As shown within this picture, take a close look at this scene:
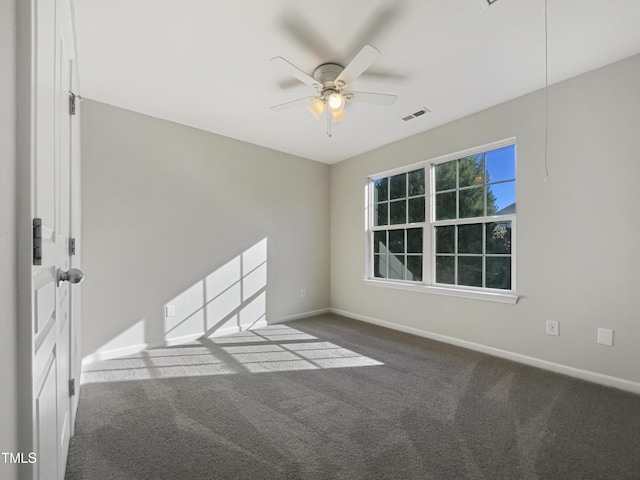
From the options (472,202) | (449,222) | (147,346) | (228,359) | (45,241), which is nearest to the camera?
(45,241)

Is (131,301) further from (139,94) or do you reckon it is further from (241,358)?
(139,94)

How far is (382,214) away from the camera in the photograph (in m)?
4.23

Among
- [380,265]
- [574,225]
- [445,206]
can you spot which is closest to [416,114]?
[445,206]

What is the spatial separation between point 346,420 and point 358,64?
2349 millimetres

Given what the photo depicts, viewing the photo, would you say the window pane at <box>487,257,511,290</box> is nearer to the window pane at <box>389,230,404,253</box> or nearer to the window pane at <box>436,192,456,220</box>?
the window pane at <box>436,192,456,220</box>

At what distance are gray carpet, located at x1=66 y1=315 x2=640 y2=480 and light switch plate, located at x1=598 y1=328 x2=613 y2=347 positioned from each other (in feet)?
1.14

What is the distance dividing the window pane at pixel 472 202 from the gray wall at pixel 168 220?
2245 millimetres

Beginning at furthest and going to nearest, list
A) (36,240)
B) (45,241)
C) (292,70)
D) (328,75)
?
1. (328,75)
2. (292,70)
3. (45,241)
4. (36,240)

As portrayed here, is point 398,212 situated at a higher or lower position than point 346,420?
higher

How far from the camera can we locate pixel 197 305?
3.45 meters

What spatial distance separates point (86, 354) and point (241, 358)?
1.42 meters

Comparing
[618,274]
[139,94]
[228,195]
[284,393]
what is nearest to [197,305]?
[228,195]

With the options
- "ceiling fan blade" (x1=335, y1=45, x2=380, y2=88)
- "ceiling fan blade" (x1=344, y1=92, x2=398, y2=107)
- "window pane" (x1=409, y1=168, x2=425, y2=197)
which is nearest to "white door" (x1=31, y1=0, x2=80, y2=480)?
"ceiling fan blade" (x1=335, y1=45, x2=380, y2=88)

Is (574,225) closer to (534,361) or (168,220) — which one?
(534,361)
